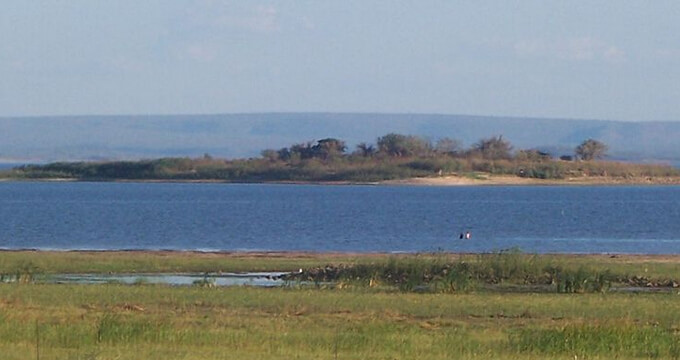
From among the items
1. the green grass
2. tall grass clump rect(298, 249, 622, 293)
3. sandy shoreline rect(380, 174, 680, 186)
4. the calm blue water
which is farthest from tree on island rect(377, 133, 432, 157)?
the green grass

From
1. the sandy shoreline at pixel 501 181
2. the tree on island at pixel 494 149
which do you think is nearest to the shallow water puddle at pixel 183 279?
the sandy shoreline at pixel 501 181

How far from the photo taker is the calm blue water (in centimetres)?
6316

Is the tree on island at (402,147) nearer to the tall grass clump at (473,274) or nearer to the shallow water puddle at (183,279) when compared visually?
the shallow water puddle at (183,279)

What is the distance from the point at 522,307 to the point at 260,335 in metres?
8.80

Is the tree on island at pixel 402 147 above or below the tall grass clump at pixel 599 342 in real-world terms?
above

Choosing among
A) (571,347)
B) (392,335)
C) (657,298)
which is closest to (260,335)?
(392,335)

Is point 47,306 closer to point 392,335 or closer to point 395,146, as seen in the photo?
point 392,335

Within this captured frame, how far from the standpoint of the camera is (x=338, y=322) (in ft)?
85.7

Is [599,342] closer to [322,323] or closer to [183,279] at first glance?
[322,323]

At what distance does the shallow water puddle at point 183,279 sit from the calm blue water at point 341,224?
16924mm

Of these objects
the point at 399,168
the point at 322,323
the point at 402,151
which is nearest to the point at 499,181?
the point at 402,151

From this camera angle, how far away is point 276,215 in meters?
94.4

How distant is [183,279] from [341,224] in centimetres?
4173

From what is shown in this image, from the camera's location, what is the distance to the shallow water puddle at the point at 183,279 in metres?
38.1
